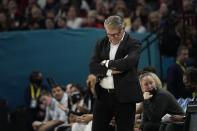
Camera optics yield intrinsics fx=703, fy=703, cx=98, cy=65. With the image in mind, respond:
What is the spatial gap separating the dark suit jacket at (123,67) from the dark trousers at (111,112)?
75 millimetres

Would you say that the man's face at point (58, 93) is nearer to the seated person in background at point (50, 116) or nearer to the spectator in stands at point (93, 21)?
the seated person in background at point (50, 116)

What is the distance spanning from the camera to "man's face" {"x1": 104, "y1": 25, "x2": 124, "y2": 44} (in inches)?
309

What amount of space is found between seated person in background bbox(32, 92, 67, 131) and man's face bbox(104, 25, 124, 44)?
5527 millimetres

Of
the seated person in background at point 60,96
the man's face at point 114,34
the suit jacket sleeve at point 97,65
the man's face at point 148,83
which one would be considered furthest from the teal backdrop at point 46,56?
the man's face at point 114,34

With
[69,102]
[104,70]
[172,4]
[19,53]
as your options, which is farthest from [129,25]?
[104,70]

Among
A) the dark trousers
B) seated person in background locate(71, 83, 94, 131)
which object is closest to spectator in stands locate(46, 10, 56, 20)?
seated person in background locate(71, 83, 94, 131)

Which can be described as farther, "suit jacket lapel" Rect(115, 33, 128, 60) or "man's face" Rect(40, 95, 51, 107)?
"man's face" Rect(40, 95, 51, 107)

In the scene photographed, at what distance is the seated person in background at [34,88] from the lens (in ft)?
48.2

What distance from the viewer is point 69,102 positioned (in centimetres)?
1301

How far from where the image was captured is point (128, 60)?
787 cm

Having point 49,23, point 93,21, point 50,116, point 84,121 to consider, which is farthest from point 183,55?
point 49,23

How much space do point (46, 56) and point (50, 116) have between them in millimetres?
1970

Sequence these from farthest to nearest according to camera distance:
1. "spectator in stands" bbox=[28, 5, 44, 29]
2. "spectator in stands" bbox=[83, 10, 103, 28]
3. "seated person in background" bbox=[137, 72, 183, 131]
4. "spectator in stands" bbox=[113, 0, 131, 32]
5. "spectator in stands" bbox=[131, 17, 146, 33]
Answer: "spectator in stands" bbox=[28, 5, 44, 29] → "spectator in stands" bbox=[83, 10, 103, 28] → "spectator in stands" bbox=[113, 0, 131, 32] → "spectator in stands" bbox=[131, 17, 146, 33] → "seated person in background" bbox=[137, 72, 183, 131]

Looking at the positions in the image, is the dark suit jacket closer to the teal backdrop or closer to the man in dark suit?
the man in dark suit
